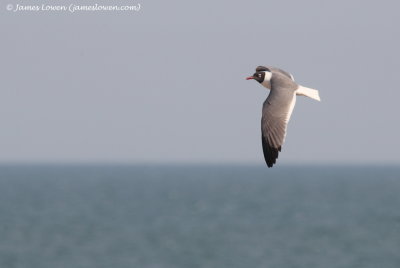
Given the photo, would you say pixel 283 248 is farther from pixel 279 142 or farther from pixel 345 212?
pixel 279 142

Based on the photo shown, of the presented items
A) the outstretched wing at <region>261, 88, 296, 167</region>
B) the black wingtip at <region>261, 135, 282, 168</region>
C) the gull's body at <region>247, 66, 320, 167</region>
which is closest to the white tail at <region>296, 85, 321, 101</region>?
the gull's body at <region>247, 66, 320, 167</region>

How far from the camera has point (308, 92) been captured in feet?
58.7

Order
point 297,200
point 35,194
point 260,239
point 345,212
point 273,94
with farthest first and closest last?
point 35,194 < point 297,200 < point 345,212 < point 260,239 < point 273,94

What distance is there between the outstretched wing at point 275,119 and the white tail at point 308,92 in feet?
0.52

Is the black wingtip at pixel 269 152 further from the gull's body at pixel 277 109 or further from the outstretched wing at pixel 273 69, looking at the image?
the outstretched wing at pixel 273 69

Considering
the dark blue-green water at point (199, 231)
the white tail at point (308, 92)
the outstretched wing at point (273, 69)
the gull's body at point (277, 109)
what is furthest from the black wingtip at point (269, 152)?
the dark blue-green water at point (199, 231)

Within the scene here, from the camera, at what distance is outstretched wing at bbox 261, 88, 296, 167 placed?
16.8m

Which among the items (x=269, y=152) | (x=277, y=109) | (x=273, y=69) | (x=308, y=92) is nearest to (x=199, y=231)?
(x=273, y=69)

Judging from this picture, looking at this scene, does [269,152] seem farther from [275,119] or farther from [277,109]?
[277,109]

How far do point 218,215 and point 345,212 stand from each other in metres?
19.6

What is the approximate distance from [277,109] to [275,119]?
0.82ft

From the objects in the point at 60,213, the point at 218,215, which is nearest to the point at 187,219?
the point at 218,215

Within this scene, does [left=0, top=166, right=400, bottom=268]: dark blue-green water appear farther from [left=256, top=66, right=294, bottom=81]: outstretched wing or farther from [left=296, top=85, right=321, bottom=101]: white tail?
[left=296, top=85, right=321, bottom=101]: white tail

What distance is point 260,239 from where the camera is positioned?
109 metres
